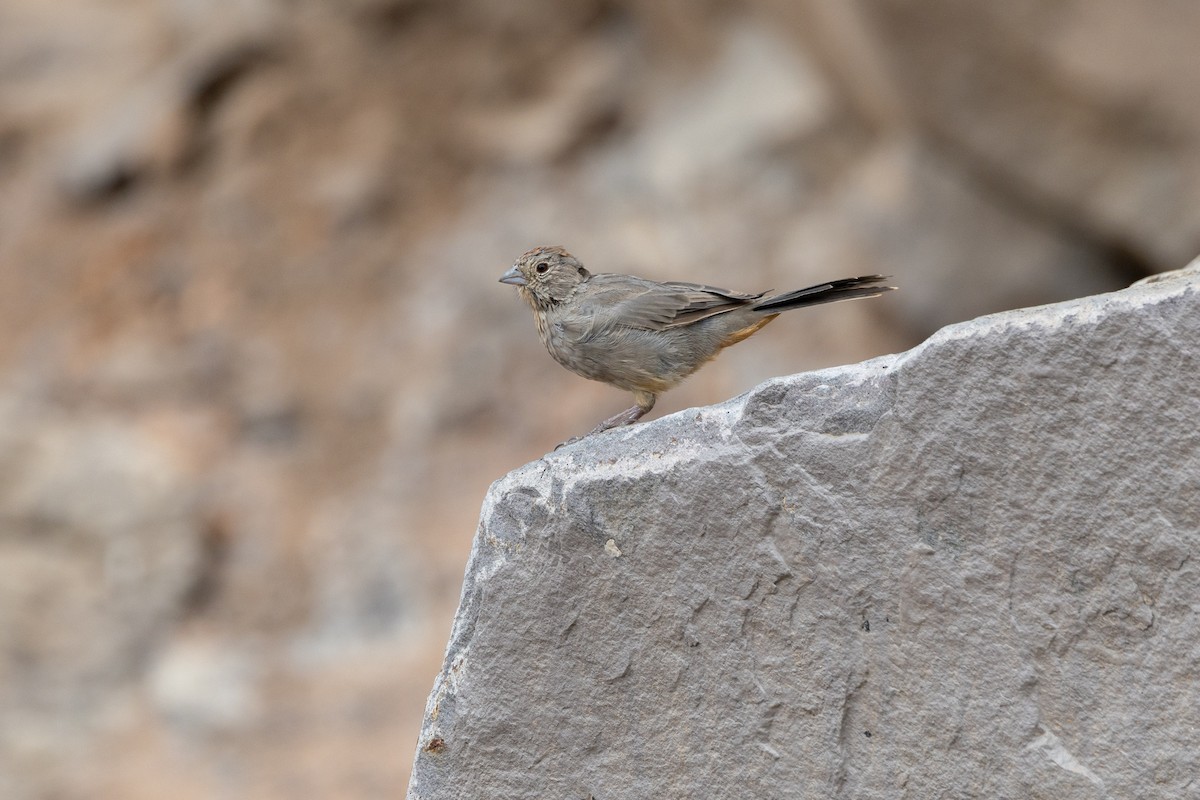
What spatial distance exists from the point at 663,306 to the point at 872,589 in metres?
1.55

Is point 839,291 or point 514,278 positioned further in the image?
point 514,278

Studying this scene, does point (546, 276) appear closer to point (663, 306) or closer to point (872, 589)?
point (663, 306)

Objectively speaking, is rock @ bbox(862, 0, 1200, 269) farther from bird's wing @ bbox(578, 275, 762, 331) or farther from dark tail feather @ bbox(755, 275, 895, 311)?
dark tail feather @ bbox(755, 275, 895, 311)

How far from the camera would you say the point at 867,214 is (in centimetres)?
845

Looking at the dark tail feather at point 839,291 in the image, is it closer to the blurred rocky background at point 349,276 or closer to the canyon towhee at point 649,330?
the canyon towhee at point 649,330

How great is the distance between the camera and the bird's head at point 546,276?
4527 mm

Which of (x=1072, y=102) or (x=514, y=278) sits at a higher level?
(x=1072, y=102)

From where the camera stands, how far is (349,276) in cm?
898

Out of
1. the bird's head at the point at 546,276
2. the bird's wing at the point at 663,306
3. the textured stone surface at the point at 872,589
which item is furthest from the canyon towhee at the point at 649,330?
the textured stone surface at the point at 872,589

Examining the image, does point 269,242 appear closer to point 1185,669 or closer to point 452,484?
point 452,484

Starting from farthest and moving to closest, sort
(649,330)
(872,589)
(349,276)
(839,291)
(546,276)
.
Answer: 1. (349,276)
2. (546,276)
3. (649,330)
4. (839,291)
5. (872,589)

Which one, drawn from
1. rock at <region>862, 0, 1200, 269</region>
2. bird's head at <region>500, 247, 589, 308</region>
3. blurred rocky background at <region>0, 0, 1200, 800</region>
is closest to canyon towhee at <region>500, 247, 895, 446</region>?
bird's head at <region>500, 247, 589, 308</region>

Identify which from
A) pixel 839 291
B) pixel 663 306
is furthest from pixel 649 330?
pixel 839 291

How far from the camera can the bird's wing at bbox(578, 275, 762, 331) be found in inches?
166
